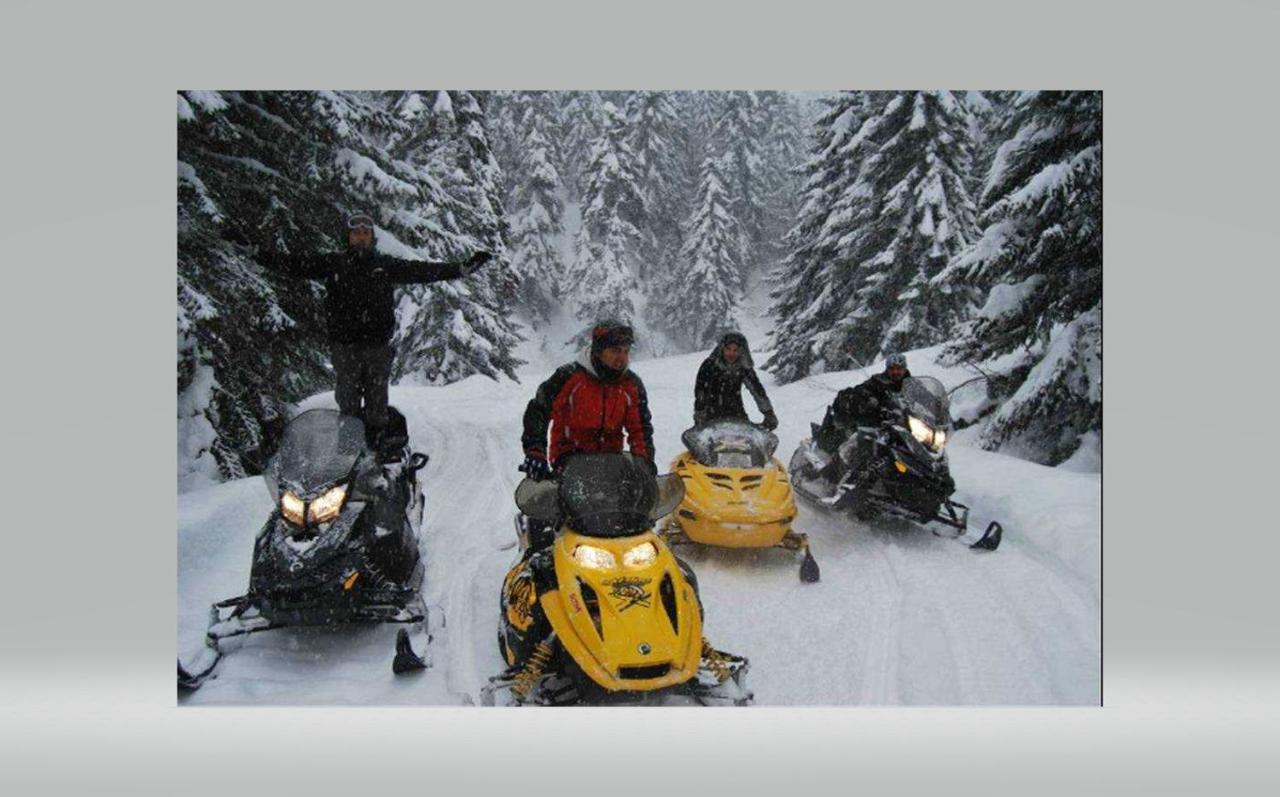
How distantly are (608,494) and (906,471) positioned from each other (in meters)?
2.15

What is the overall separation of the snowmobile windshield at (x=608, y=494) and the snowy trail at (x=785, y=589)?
95 cm

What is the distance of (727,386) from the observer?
555cm

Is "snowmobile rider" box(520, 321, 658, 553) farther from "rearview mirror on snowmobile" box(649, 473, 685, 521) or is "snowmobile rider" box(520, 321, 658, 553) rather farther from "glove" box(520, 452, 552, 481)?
"rearview mirror on snowmobile" box(649, 473, 685, 521)

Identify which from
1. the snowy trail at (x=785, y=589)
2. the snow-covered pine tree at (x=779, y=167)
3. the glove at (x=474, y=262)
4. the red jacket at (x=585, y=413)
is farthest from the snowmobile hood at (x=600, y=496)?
the snow-covered pine tree at (x=779, y=167)

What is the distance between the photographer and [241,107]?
17.4 ft

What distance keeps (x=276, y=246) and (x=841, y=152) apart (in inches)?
126

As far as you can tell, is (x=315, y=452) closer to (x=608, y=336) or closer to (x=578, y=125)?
(x=608, y=336)

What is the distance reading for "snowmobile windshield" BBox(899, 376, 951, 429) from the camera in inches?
215

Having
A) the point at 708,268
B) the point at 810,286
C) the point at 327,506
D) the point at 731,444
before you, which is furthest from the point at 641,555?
the point at 810,286

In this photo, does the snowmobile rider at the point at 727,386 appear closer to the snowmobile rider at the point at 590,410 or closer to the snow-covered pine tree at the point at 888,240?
the snow-covered pine tree at the point at 888,240

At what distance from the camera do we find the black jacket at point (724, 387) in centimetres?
551

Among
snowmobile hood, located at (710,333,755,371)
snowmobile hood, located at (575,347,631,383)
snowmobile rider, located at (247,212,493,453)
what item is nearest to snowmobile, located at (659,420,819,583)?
snowmobile hood, located at (710,333,755,371)
